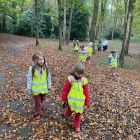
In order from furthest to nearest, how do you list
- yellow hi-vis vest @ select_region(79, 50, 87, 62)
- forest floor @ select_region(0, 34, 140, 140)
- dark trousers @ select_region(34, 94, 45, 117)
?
yellow hi-vis vest @ select_region(79, 50, 87, 62)
dark trousers @ select_region(34, 94, 45, 117)
forest floor @ select_region(0, 34, 140, 140)

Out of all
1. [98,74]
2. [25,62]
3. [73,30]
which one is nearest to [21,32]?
[73,30]

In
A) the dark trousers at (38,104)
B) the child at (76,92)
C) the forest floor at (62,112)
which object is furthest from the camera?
the dark trousers at (38,104)

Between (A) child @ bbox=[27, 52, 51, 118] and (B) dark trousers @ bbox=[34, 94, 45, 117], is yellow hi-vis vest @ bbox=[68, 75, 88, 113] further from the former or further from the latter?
(B) dark trousers @ bbox=[34, 94, 45, 117]

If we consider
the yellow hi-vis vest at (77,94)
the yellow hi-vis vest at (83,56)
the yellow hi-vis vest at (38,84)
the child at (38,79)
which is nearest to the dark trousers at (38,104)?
the child at (38,79)

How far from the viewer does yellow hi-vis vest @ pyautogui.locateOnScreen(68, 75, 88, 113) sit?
6.51 m

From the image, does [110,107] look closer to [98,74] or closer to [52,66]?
[98,74]

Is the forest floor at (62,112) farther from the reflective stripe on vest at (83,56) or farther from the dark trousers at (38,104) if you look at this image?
the reflective stripe on vest at (83,56)

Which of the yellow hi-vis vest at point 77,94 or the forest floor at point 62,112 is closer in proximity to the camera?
the yellow hi-vis vest at point 77,94

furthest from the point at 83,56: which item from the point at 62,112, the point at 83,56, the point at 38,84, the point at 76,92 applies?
the point at 76,92

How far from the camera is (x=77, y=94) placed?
6.55 metres

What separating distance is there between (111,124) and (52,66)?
780 cm

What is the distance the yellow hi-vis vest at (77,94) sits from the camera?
6.51 meters

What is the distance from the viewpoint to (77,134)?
6.79 metres

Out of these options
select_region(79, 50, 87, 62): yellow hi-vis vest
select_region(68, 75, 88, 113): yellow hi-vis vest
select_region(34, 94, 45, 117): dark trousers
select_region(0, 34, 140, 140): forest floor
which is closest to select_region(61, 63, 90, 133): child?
→ select_region(68, 75, 88, 113): yellow hi-vis vest
